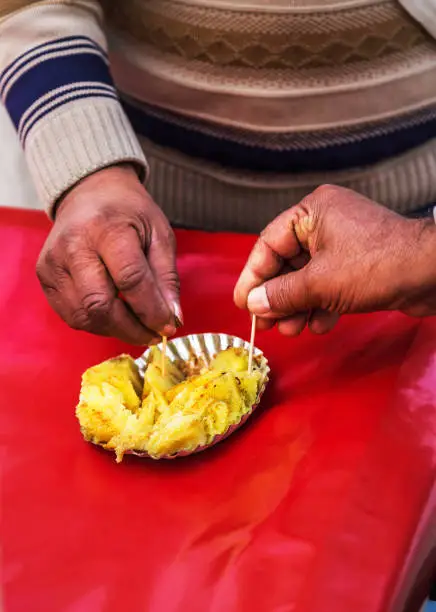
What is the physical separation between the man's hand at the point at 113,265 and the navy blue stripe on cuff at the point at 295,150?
0.22 metres

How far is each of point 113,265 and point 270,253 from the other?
0.17 m

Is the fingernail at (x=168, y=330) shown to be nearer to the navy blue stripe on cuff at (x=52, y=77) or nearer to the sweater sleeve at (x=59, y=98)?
the sweater sleeve at (x=59, y=98)

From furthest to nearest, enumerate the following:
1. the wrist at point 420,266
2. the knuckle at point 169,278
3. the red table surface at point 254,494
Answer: the knuckle at point 169,278, the wrist at point 420,266, the red table surface at point 254,494

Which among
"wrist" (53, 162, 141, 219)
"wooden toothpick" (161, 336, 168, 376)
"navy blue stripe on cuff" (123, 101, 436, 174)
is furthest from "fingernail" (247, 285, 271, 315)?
"navy blue stripe on cuff" (123, 101, 436, 174)

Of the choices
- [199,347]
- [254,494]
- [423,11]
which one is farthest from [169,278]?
[423,11]

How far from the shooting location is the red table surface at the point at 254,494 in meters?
0.62

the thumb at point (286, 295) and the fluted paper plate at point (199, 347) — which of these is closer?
the thumb at point (286, 295)

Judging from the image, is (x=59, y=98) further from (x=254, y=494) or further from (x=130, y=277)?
(x=254, y=494)

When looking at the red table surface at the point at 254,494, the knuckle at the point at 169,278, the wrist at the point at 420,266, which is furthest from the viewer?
the knuckle at the point at 169,278

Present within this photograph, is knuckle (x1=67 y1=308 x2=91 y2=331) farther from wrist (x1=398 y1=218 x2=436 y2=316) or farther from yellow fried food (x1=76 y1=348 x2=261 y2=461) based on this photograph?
wrist (x1=398 y1=218 x2=436 y2=316)

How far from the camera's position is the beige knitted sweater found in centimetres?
94

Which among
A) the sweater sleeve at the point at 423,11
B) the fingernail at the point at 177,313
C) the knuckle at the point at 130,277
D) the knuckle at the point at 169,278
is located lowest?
the fingernail at the point at 177,313

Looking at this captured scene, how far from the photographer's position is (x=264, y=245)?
32.9 inches

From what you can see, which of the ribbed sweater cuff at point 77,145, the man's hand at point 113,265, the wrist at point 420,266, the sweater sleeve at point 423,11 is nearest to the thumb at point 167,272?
the man's hand at point 113,265
